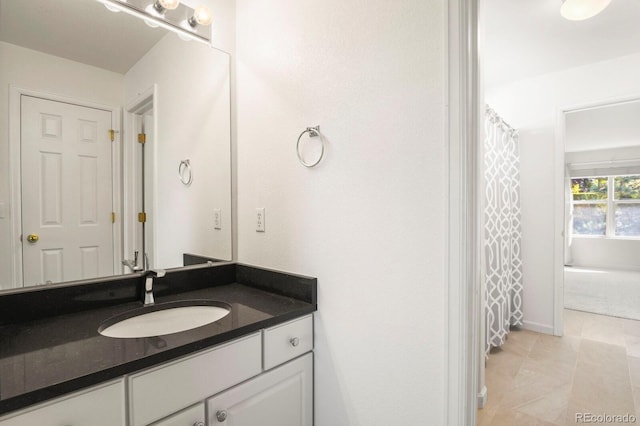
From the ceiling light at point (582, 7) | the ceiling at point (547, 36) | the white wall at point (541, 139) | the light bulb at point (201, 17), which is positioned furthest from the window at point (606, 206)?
the light bulb at point (201, 17)

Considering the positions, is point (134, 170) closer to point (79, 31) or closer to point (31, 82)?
point (31, 82)

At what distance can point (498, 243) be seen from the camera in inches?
104

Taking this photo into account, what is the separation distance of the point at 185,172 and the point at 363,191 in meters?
0.98

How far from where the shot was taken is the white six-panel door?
1.13 m

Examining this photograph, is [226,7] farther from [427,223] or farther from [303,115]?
[427,223]

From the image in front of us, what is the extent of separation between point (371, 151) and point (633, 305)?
4.71 m

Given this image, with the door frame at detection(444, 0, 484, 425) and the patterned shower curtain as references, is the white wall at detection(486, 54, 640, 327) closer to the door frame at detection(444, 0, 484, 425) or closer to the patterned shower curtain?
the patterned shower curtain

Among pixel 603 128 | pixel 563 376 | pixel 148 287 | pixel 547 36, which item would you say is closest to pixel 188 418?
pixel 148 287

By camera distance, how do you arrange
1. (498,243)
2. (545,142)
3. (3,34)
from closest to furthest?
(3,34) → (498,243) → (545,142)

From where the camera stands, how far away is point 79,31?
1.23 metres

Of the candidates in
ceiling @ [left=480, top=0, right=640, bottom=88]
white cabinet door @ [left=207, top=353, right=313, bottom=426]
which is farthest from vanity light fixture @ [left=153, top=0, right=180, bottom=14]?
ceiling @ [left=480, top=0, right=640, bottom=88]

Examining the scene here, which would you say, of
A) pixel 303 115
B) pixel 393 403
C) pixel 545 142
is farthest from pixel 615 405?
pixel 303 115

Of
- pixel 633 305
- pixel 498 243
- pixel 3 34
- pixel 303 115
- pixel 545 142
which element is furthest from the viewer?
pixel 633 305

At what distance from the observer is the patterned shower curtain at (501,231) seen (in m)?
2.44
